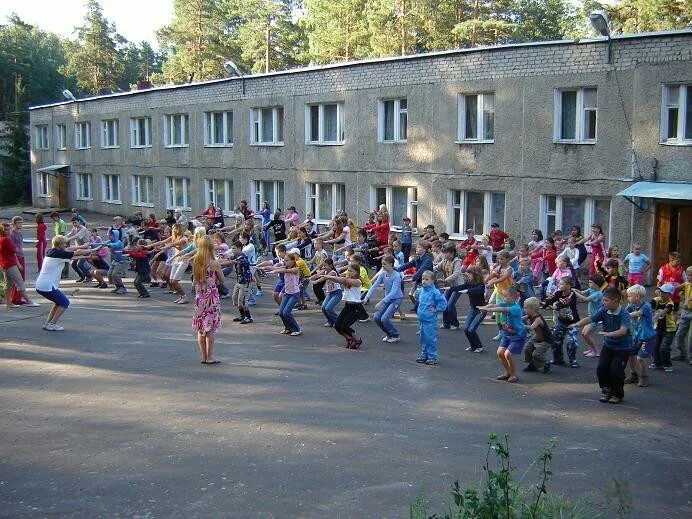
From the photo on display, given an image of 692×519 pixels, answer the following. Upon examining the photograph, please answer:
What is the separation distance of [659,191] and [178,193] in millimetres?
24773

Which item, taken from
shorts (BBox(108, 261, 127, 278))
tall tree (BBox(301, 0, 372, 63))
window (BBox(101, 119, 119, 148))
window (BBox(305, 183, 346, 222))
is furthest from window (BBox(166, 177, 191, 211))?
tall tree (BBox(301, 0, 372, 63))

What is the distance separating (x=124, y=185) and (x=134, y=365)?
31780mm

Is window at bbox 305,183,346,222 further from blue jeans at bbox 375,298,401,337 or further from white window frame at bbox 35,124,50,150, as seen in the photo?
white window frame at bbox 35,124,50,150

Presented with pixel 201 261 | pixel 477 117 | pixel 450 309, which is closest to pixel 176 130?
pixel 477 117

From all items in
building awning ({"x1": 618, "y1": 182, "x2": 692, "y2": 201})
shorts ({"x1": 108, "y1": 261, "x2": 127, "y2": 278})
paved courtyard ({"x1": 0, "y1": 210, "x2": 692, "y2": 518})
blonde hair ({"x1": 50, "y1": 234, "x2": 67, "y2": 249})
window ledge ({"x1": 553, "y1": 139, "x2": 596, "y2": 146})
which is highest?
window ledge ({"x1": 553, "y1": 139, "x2": 596, "y2": 146})

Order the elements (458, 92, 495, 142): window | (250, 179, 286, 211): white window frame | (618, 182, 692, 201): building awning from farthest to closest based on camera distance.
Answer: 1. (250, 179, 286, 211): white window frame
2. (458, 92, 495, 142): window
3. (618, 182, 692, 201): building awning

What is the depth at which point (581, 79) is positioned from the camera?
21.5 meters

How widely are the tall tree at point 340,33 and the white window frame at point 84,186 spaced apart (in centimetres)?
1920

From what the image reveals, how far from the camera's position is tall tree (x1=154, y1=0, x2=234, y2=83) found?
7050cm

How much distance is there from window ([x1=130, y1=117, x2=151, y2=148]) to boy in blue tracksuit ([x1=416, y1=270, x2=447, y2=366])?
30148mm

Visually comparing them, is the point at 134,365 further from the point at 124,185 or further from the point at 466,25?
the point at 466,25

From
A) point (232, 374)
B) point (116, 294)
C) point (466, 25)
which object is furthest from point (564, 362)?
point (466, 25)

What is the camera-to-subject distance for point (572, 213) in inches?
876

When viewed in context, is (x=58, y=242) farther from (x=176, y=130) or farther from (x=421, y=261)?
(x=176, y=130)
